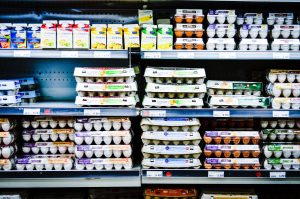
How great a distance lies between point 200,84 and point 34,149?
1370 millimetres

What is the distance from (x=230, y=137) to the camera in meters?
2.67

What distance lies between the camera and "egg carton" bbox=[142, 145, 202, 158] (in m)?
2.63

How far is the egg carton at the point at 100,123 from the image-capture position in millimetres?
2656

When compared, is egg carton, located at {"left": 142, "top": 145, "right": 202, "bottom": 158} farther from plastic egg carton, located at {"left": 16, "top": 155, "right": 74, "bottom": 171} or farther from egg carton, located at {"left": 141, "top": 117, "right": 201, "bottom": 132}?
plastic egg carton, located at {"left": 16, "top": 155, "right": 74, "bottom": 171}

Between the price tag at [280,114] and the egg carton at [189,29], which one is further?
the egg carton at [189,29]

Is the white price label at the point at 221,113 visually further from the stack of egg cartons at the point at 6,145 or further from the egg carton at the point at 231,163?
the stack of egg cartons at the point at 6,145

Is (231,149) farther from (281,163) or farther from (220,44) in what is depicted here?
(220,44)

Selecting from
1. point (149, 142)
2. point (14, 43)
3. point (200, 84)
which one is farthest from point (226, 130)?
point (14, 43)

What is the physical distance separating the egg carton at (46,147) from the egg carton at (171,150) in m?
0.61

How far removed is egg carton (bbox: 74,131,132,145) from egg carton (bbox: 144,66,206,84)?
18.3 inches

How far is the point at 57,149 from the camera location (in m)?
2.73

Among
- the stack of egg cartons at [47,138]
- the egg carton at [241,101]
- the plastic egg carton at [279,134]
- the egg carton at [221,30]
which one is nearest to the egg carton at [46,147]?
the stack of egg cartons at [47,138]

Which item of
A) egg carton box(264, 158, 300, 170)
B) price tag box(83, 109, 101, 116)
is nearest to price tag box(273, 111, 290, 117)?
egg carton box(264, 158, 300, 170)

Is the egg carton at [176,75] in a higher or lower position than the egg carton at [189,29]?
lower
